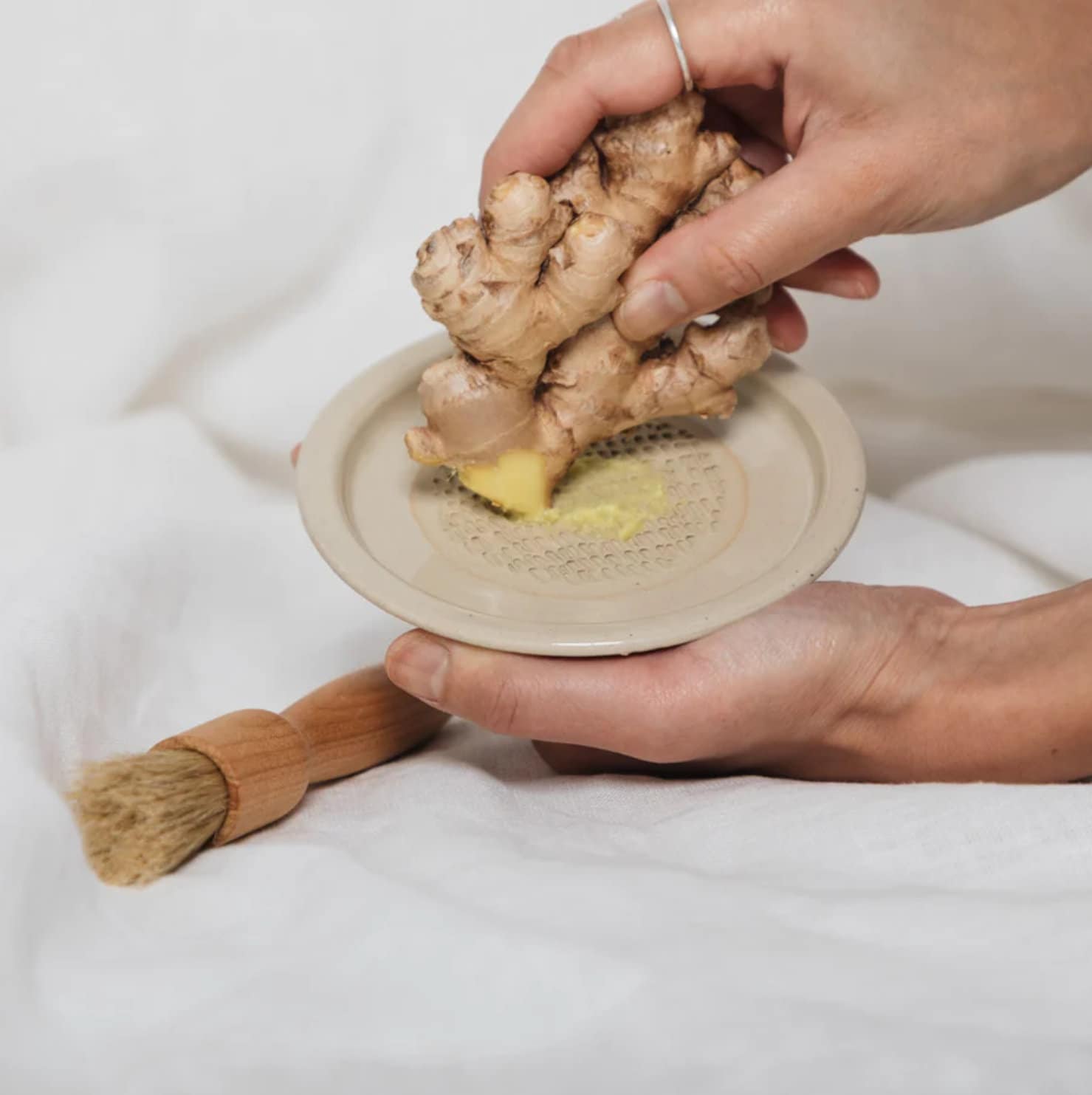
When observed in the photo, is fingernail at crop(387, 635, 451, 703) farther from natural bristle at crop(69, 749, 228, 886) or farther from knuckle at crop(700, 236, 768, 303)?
knuckle at crop(700, 236, 768, 303)

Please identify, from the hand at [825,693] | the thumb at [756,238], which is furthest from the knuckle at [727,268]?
the hand at [825,693]

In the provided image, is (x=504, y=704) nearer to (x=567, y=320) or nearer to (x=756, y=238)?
(x=567, y=320)

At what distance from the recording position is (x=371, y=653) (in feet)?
5.74

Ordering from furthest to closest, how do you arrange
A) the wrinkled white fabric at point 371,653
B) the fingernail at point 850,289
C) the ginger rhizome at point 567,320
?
the fingernail at point 850,289 < the ginger rhizome at point 567,320 < the wrinkled white fabric at point 371,653

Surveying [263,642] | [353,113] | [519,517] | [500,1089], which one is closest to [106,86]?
[353,113]

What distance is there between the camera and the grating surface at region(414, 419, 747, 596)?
55.2 inches

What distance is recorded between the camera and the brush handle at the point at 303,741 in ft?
4.36

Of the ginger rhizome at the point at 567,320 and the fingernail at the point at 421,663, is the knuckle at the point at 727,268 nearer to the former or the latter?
the ginger rhizome at the point at 567,320

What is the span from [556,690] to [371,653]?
47cm

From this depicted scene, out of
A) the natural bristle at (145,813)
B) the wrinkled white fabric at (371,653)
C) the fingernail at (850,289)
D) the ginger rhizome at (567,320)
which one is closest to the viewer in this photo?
the wrinkled white fabric at (371,653)

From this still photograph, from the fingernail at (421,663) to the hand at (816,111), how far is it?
1.24ft

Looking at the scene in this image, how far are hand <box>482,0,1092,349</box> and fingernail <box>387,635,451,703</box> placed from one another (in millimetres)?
377

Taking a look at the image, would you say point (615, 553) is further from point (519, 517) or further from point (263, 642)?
point (263, 642)

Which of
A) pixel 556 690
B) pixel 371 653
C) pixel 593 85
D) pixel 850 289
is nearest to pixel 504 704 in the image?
pixel 556 690
